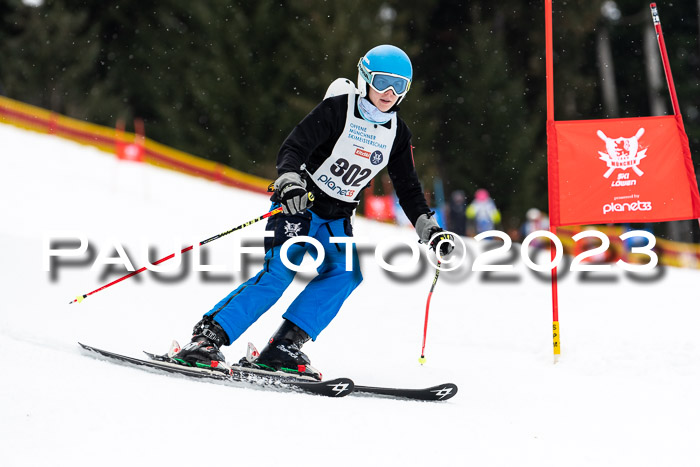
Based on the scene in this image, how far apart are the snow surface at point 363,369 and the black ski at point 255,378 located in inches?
6.2

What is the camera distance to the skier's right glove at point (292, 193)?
13.5ft

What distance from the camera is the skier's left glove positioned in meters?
4.80

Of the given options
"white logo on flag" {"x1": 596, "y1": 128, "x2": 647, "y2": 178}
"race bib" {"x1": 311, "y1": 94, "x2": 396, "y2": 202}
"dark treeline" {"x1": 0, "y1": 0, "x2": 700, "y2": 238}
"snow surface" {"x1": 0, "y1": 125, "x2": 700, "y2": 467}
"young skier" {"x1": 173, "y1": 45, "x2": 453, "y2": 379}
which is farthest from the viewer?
"dark treeline" {"x1": 0, "y1": 0, "x2": 700, "y2": 238}

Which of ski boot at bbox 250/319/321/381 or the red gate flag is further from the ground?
the red gate flag

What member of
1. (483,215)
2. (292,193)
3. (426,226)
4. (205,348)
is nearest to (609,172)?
(426,226)

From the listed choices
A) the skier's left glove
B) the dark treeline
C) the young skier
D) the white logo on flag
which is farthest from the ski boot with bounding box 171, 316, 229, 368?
the dark treeline

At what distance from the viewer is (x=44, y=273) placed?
8.19 metres

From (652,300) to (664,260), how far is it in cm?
1109

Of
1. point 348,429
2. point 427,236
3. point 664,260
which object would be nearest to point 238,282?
point 427,236

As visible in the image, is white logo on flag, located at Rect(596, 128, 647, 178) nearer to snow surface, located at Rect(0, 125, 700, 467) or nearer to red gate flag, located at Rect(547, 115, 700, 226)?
red gate flag, located at Rect(547, 115, 700, 226)

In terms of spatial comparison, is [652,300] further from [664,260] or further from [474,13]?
[474,13]

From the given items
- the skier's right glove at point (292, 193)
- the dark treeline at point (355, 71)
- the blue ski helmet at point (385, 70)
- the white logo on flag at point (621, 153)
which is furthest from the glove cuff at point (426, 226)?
the dark treeline at point (355, 71)

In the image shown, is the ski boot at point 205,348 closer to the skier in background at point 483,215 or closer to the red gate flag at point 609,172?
the red gate flag at point 609,172

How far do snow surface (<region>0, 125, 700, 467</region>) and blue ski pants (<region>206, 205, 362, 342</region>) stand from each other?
20.9 inches
